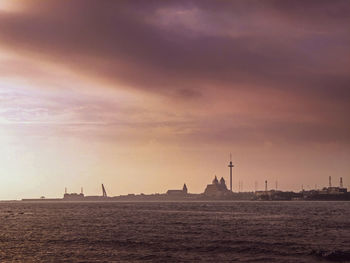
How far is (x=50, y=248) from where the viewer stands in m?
68.0

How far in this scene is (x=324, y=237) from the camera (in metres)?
80.7

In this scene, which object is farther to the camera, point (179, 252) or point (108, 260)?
point (179, 252)

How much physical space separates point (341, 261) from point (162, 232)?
1592 inches

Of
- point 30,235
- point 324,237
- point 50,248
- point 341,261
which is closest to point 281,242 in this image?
point 324,237

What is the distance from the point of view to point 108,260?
56.4 meters

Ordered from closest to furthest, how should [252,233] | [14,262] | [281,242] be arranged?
[14,262] < [281,242] < [252,233]

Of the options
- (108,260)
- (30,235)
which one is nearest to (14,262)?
(108,260)

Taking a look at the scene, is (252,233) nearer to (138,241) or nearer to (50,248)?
(138,241)

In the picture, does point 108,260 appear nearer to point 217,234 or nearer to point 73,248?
point 73,248

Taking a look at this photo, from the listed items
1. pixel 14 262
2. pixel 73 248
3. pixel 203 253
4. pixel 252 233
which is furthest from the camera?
pixel 252 233

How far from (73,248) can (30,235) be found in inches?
951

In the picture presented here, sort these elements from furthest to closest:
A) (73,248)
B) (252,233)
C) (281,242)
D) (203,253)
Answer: (252,233)
(281,242)
(73,248)
(203,253)

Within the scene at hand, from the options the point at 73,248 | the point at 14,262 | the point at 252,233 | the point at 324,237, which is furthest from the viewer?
the point at 252,233

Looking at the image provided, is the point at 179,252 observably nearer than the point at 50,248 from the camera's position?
Yes
